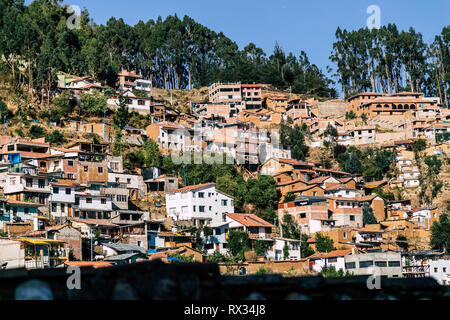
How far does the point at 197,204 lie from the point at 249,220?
4943 mm

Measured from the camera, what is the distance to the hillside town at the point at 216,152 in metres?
51.5

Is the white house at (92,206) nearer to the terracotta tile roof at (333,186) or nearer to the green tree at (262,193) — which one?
the green tree at (262,193)

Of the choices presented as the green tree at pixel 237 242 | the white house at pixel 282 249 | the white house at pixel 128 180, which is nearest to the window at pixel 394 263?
the white house at pixel 282 249

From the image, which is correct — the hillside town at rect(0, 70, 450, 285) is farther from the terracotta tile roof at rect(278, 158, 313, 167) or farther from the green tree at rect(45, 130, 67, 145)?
the green tree at rect(45, 130, 67, 145)

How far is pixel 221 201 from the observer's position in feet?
199

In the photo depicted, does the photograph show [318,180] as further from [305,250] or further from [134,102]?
[134,102]

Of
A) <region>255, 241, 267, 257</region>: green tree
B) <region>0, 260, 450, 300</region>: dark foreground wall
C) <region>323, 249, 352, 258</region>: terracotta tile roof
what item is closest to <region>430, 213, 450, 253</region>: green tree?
<region>323, 249, 352, 258</region>: terracotta tile roof

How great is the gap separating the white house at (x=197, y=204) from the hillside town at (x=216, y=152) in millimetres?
134

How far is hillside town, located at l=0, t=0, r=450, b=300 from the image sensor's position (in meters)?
51.5

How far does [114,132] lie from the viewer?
240ft

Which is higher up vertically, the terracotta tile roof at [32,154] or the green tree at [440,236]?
the terracotta tile roof at [32,154]

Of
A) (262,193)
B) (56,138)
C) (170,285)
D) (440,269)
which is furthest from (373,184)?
(170,285)

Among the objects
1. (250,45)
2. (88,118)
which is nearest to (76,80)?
(88,118)

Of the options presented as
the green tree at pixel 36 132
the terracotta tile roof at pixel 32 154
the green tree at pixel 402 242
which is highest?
the green tree at pixel 36 132
